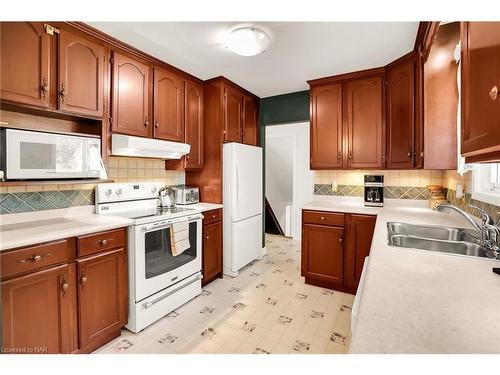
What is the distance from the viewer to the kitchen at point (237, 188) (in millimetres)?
897

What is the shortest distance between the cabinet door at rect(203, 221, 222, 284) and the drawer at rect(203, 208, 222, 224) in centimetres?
4

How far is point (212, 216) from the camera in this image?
8.88ft

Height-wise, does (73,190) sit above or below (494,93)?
below

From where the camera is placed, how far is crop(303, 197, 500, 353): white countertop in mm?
553

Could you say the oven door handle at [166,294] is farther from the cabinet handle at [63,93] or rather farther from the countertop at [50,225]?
the cabinet handle at [63,93]

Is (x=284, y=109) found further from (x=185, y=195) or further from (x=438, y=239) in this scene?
(x=438, y=239)

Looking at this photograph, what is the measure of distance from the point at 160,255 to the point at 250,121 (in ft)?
7.00

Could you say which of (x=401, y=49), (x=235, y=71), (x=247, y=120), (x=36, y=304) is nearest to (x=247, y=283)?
(x=36, y=304)

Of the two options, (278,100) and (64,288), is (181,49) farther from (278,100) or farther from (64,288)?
(64,288)

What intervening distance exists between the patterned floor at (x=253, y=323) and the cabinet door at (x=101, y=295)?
0.15 meters

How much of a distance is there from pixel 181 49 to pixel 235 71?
66cm

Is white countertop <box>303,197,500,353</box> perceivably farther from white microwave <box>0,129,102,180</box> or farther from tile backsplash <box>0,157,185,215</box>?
tile backsplash <box>0,157,185,215</box>

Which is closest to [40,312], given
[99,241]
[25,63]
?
[99,241]

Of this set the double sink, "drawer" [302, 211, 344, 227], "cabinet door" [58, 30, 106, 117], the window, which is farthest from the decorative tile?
"cabinet door" [58, 30, 106, 117]
